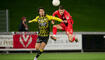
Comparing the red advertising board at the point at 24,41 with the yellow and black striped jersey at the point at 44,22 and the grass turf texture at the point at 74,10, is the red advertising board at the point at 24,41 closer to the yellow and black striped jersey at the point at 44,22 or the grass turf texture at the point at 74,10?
the yellow and black striped jersey at the point at 44,22

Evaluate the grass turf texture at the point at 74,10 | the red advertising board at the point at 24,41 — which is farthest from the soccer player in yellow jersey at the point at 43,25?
the grass turf texture at the point at 74,10

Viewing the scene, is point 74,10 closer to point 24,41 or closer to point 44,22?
point 24,41

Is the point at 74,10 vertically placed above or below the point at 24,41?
above

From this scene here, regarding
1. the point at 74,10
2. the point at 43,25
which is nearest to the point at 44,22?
the point at 43,25

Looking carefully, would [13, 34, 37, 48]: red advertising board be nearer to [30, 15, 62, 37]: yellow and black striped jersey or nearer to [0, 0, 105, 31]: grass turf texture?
[30, 15, 62, 37]: yellow and black striped jersey

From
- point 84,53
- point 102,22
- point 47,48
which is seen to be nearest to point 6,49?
point 47,48

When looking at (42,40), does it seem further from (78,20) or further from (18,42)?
(78,20)

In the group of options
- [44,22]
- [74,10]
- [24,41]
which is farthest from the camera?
[74,10]

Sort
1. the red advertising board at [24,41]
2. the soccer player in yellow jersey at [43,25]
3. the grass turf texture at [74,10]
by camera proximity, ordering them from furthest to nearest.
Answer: the grass turf texture at [74,10]
the red advertising board at [24,41]
the soccer player in yellow jersey at [43,25]

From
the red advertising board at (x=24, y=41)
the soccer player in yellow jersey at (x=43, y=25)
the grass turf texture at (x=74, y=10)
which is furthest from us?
the grass turf texture at (x=74, y=10)

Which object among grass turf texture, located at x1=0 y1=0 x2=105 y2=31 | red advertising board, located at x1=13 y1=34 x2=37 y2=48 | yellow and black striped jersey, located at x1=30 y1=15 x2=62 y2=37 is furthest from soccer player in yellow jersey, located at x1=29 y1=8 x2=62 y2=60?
grass turf texture, located at x1=0 y1=0 x2=105 y2=31

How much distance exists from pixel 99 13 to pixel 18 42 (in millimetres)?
14606

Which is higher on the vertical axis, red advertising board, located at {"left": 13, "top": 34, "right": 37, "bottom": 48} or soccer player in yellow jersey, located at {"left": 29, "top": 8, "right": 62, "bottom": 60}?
soccer player in yellow jersey, located at {"left": 29, "top": 8, "right": 62, "bottom": 60}

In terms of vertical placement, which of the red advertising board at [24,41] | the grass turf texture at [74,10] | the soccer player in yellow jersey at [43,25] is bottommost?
the red advertising board at [24,41]
